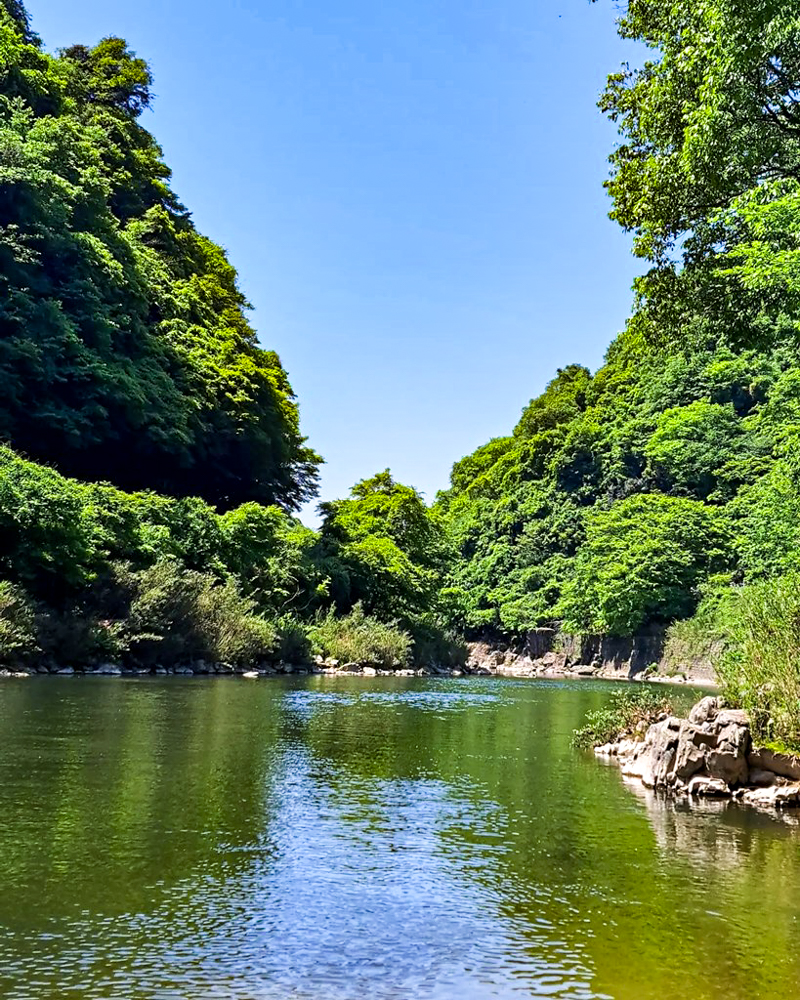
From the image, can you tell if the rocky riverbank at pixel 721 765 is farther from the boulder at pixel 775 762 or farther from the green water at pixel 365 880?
the green water at pixel 365 880

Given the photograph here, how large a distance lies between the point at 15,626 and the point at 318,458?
36.9m

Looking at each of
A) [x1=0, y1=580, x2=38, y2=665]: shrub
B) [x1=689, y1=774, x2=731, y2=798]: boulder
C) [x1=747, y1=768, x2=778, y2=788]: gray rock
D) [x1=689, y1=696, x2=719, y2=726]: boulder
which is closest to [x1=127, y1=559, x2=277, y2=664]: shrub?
[x1=0, y1=580, x2=38, y2=665]: shrub

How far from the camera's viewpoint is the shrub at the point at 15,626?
81.8ft

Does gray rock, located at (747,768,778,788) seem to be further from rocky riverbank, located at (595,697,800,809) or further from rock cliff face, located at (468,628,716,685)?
rock cliff face, located at (468,628,716,685)

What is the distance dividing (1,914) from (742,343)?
16.5 m

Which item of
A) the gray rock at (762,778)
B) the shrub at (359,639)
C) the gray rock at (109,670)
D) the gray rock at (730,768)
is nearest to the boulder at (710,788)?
the gray rock at (730,768)

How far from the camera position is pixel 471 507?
8956 centimetres

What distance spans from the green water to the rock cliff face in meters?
38.4

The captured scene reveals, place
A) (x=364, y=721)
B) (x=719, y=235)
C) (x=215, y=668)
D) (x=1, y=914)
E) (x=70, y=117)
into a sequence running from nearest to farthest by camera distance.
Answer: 1. (x=1, y=914)
2. (x=719, y=235)
3. (x=364, y=721)
4. (x=215, y=668)
5. (x=70, y=117)

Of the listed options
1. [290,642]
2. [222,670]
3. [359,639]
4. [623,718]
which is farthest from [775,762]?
[359,639]

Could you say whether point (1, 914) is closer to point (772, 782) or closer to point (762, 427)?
point (772, 782)

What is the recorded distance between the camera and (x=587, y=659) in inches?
2549

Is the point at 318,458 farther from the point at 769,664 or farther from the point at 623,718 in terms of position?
the point at 769,664

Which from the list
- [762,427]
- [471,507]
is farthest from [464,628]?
[762,427]
